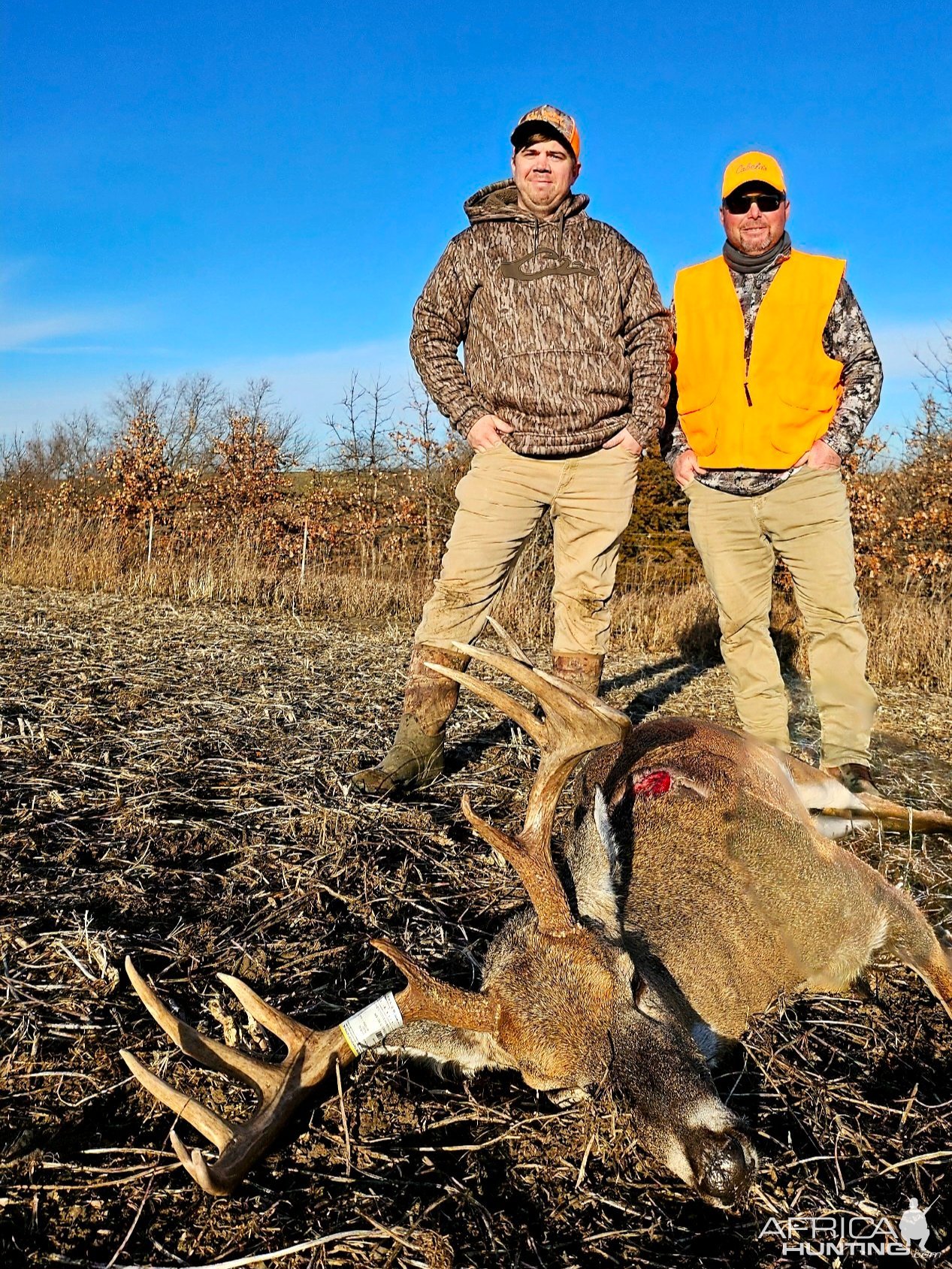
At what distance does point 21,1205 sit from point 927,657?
8816 mm

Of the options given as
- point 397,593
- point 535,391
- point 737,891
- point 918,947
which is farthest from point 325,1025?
point 397,593

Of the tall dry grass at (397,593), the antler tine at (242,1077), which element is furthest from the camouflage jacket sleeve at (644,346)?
the tall dry grass at (397,593)

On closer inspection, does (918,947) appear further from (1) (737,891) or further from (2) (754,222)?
(2) (754,222)

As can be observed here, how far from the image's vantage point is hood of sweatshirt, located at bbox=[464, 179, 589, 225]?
431cm

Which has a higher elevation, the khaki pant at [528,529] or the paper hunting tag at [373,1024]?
the khaki pant at [528,529]

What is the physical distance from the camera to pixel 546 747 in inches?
104

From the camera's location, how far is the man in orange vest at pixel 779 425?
14.3 ft

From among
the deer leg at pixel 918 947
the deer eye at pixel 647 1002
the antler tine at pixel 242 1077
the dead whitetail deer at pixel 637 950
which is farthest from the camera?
the deer leg at pixel 918 947

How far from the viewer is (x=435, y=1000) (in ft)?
6.91

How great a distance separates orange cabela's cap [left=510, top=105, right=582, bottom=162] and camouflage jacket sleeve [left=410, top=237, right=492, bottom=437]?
55 cm

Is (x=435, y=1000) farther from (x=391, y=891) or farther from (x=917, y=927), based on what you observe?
(x=917, y=927)

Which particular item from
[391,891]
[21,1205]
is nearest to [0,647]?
[391,891]

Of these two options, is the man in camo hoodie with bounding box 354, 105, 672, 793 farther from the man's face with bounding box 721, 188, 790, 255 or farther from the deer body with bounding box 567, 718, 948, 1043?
the deer body with bounding box 567, 718, 948, 1043

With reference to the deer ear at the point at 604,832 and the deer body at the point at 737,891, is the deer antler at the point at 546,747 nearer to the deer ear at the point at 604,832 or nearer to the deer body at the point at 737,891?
the deer ear at the point at 604,832
